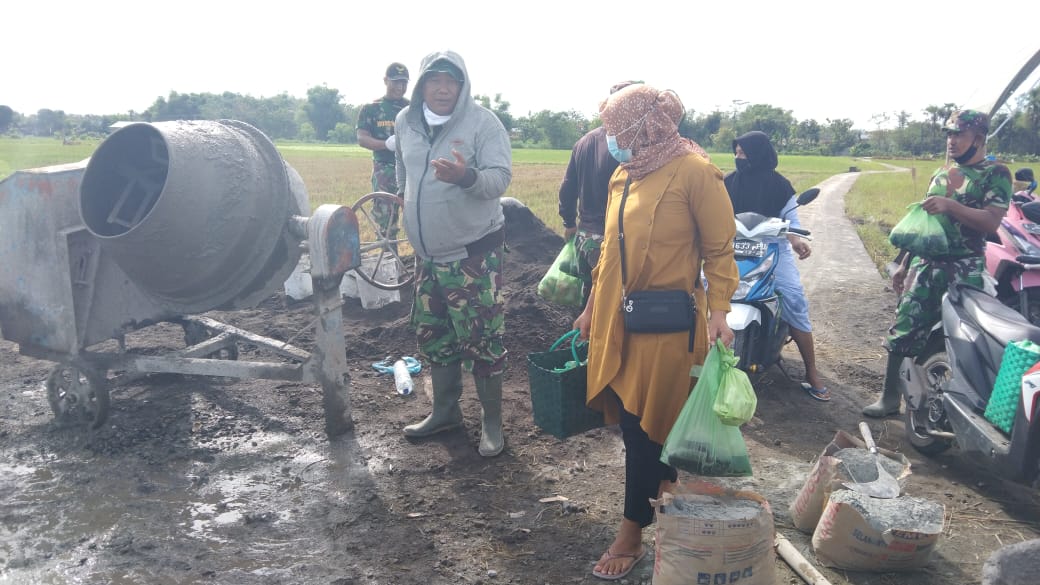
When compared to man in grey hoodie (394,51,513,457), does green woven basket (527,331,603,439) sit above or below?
below

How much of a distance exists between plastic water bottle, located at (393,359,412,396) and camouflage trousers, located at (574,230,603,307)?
129 cm

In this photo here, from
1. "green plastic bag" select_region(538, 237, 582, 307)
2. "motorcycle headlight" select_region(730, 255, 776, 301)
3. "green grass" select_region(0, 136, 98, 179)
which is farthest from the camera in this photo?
"green grass" select_region(0, 136, 98, 179)

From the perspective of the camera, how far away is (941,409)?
3693 millimetres

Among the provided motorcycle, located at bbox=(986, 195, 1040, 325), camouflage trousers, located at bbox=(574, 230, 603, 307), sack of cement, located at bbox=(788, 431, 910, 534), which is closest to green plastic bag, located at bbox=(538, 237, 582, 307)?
camouflage trousers, located at bbox=(574, 230, 603, 307)

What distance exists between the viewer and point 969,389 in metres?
3.37

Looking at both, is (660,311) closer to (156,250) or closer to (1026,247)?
(156,250)

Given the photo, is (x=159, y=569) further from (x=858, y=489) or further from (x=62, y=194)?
(x=858, y=489)

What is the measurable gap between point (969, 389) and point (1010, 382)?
34cm

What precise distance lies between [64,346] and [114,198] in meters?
0.87

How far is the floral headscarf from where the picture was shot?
2.51 meters

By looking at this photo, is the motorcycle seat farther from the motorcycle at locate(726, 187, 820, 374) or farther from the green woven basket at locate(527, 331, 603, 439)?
the green woven basket at locate(527, 331, 603, 439)

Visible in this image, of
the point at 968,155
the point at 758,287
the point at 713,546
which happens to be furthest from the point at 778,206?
the point at 713,546

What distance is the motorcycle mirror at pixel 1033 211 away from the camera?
5.40m

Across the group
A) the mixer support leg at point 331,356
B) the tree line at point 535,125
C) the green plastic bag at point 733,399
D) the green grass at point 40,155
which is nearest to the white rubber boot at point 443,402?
the mixer support leg at point 331,356
